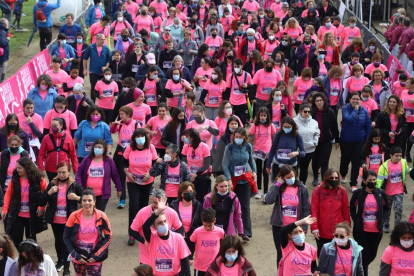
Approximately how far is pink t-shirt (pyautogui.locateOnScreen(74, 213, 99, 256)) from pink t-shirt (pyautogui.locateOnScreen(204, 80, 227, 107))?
6204 mm

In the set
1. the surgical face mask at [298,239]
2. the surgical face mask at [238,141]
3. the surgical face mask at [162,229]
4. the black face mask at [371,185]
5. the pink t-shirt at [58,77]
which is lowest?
the surgical face mask at [298,239]

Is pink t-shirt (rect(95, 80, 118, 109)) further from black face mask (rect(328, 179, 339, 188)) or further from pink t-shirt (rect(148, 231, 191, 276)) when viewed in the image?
pink t-shirt (rect(148, 231, 191, 276))

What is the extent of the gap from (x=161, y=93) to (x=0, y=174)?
4586 millimetres

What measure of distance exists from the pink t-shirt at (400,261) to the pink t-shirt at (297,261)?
85 centimetres

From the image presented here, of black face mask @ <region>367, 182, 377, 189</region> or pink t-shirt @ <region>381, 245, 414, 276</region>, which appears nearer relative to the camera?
pink t-shirt @ <region>381, 245, 414, 276</region>

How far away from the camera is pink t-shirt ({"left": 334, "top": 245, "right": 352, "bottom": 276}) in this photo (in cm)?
931

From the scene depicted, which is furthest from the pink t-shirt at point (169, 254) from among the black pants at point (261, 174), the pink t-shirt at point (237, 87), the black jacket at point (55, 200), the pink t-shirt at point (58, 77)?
the pink t-shirt at point (58, 77)

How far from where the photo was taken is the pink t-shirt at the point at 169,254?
938 centimetres

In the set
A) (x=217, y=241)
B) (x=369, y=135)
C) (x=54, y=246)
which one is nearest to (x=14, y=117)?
(x=54, y=246)

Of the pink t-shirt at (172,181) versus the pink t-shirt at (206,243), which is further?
the pink t-shirt at (172,181)

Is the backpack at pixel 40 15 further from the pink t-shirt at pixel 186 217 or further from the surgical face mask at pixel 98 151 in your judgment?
the pink t-shirt at pixel 186 217

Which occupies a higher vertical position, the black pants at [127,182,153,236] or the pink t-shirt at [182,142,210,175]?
the pink t-shirt at [182,142,210,175]

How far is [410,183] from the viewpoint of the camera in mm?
15180

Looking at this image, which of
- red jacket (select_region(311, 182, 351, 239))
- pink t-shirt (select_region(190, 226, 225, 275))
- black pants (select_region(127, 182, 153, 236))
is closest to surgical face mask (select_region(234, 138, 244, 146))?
black pants (select_region(127, 182, 153, 236))
